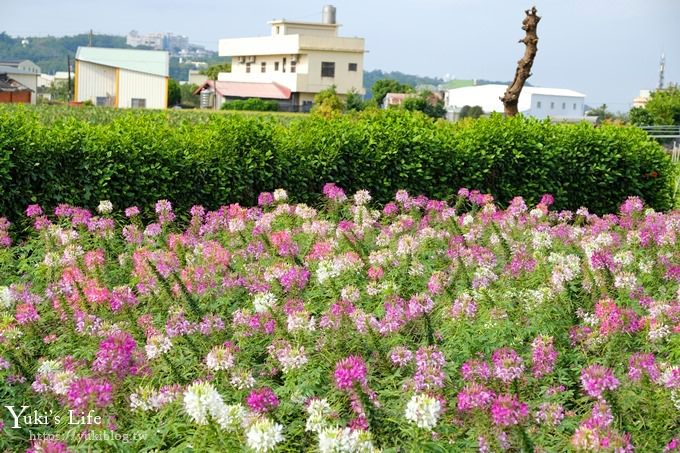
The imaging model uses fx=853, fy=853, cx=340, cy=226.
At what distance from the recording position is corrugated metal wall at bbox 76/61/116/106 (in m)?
65.6

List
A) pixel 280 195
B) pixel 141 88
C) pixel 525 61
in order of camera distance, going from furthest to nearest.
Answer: pixel 141 88 → pixel 525 61 → pixel 280 195

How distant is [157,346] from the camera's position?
351 cm

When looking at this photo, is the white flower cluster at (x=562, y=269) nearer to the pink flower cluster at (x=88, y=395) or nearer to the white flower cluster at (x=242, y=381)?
the white flower cluster at (x=242, y=381)

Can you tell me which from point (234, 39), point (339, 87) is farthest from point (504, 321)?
point (234, 39)

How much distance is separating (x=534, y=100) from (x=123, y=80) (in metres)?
55.6

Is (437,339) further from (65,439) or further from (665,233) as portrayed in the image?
(665,233)

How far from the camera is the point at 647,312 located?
4340 millimetres

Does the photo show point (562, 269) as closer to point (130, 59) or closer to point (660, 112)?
point (660, 112)

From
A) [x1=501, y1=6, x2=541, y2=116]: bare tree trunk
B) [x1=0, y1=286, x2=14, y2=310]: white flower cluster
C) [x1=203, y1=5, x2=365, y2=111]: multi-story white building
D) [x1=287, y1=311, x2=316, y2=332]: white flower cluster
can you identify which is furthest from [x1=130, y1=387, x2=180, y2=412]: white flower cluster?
[x1=203, y1=5, x2=365, y2=111]: multi-story white building

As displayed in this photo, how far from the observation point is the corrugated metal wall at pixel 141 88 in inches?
2574

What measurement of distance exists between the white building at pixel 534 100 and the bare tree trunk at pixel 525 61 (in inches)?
3330

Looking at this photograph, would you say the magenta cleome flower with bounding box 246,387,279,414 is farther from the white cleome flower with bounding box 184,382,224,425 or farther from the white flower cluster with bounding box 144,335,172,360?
the white flower cluster with bounding box 144,335,172,360

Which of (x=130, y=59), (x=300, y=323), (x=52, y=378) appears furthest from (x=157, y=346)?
(x=130, y=59)

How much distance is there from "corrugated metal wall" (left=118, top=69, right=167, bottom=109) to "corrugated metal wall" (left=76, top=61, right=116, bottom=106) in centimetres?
85
